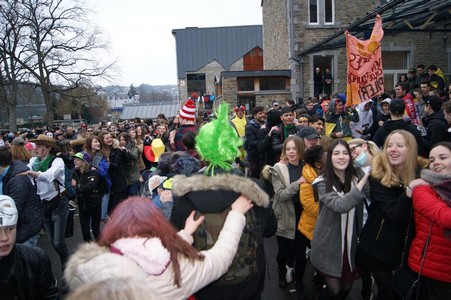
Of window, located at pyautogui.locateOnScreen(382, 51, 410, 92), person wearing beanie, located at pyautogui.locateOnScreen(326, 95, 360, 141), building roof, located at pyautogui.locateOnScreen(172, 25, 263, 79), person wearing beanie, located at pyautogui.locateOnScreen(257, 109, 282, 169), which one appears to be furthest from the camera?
building roof, located at pyautogui.locateOnScreen(172, 25, 263, 79)

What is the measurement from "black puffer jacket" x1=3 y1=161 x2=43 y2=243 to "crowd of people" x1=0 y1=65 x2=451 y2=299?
0.4 inches

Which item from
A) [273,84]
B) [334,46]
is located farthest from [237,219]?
[273,84]

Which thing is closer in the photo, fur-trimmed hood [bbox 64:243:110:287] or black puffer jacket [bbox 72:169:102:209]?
fur-trimmed hood [bbox 64:243:110:287]

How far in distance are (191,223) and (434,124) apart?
4.43 metres

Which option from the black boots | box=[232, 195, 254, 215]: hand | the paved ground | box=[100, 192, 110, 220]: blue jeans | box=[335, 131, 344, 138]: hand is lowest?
the paved ground

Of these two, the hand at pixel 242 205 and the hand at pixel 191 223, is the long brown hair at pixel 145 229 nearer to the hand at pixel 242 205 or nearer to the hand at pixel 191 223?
the hand at pixel 191 223

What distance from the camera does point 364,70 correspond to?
712 centimetres

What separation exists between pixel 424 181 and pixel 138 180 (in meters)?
5.22

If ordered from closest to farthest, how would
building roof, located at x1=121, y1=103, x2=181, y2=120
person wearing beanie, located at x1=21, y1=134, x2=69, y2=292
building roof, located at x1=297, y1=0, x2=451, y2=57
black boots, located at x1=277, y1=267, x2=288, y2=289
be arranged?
black boots, located at x1=277, y1=267, x2=288, y2=289 < person wearing beanie, located at x1=21, y1=134, x2=69, y2=292 < building roof, located at x1=297, y1=0, x2=451, y2=57 < building roof, located at x1=121, y1=103, x2=181, y2=120

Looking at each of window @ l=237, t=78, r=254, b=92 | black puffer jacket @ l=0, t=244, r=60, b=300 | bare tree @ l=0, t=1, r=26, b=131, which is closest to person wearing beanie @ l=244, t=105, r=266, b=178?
black puffer jacket @ l=0, t=244, r=60, b=300

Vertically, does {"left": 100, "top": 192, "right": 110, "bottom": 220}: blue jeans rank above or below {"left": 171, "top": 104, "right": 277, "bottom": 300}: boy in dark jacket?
below

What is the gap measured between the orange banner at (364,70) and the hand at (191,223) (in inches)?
230

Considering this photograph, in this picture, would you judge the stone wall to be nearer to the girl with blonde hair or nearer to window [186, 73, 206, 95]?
the girl with blonde hair

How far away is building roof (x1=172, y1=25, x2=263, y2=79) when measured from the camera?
5110cm
